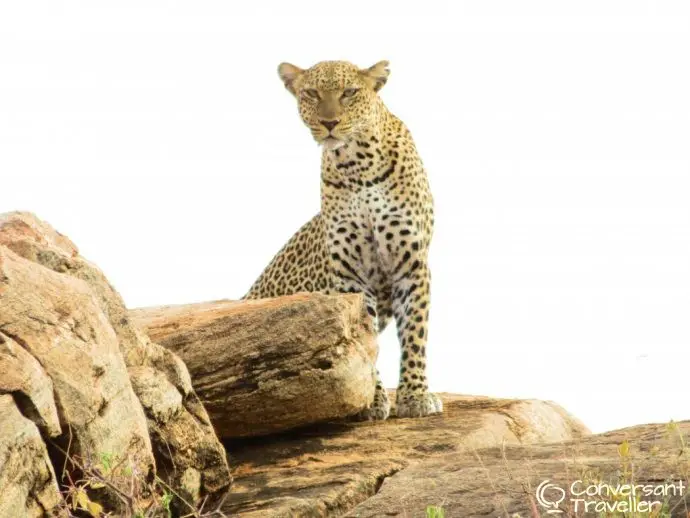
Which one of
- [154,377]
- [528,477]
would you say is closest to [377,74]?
[154,377]

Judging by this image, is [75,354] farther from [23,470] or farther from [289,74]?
[289,74]

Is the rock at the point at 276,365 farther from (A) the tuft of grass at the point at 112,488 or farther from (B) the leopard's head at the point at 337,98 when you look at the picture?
(A) the tuft of grass at the point at 112,488

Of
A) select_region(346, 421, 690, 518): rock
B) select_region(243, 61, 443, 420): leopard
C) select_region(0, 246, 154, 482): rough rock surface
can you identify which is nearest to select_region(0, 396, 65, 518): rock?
select_region(0, 246, 154, 482): rough rock surface

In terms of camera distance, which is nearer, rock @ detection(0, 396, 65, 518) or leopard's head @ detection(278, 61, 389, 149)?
rock @ detection(0, 396, 65, 518)

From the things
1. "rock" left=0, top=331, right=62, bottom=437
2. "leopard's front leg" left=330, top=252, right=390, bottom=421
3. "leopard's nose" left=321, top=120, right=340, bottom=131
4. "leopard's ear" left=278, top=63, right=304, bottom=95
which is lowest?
"rock" left=0, top=331, right=62, bottom=437

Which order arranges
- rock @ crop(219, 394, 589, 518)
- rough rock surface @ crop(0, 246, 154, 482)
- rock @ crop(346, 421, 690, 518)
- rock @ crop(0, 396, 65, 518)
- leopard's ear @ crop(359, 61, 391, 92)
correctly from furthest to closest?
leopard's ear @ crop(359, 61, 391, 92), rock @ crop(219, 394, 589, 518), rough rock surface @ crop(0, 246, 154, 482), rock @ crop(346, 421, 690, 518), rock @ crop(0, 396, 65, 518)

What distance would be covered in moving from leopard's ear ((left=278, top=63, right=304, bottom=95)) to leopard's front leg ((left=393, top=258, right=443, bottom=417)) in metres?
2.17

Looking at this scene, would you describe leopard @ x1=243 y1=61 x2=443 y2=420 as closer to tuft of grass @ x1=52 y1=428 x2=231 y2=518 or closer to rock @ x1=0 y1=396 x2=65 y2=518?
A: tuft of grass @ x1=52 y1=428 x2=231 y2=518

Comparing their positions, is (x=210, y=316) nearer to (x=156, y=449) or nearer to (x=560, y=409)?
(x=156, y=449)

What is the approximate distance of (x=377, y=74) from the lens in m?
12.5

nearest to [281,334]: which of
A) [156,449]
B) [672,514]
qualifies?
[156,449]

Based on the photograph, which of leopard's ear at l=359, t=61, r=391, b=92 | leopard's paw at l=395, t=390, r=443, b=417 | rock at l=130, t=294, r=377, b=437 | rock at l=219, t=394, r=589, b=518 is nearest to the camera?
rock at l=219, t=394, r=589, b=518

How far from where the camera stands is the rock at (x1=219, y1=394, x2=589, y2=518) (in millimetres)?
8930

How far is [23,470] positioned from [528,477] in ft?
9.98
